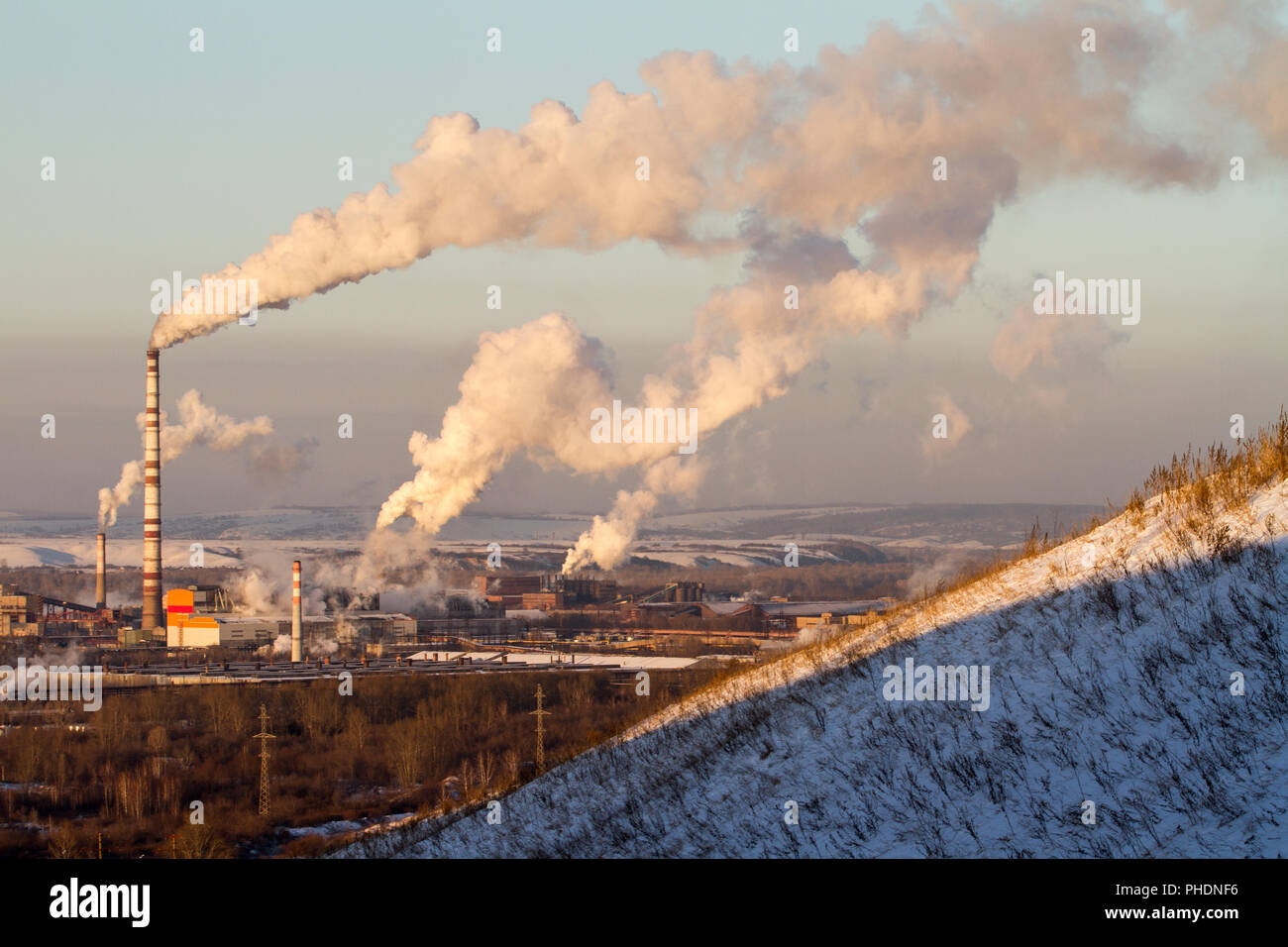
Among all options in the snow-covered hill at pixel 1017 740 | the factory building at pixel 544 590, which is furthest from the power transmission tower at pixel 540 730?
the factory building at pixel 544 590

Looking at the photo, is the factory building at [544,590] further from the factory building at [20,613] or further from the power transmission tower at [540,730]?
the power transmission tower at [540,730]

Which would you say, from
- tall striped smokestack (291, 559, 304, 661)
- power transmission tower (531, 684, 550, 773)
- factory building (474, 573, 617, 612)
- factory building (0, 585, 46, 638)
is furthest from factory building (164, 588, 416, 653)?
power transmission tower (531, 684, 550, 773)

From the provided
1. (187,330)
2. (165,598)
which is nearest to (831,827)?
(187,330)

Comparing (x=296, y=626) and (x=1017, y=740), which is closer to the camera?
(x=1017, y=740)

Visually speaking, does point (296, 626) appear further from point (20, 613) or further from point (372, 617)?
point (20, 613)

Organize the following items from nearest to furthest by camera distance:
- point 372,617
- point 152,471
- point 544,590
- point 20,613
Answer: point 152,471 < point 372,617 < point 20,613 < point 544,590

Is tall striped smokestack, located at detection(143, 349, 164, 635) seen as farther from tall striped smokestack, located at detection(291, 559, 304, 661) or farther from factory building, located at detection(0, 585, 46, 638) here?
factory building, located at detection(0, 585, 46, 638)

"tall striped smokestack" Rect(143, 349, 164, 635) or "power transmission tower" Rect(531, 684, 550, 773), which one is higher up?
"tall striped smokestack" Rect(143, 349, 164, 635)

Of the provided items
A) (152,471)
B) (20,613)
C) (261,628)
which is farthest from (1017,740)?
(20,613)
